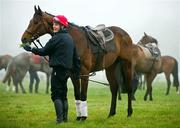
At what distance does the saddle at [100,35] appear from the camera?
10381mm

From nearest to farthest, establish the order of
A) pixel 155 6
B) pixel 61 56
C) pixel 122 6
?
pixel 61 56
pixel 122 6
pixel 155 6

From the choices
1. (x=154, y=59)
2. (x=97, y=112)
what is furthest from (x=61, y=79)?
(x=154, y=59)

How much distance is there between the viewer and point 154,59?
1864 cm

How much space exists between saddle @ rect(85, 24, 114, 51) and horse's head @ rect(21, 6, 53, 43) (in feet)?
2.49

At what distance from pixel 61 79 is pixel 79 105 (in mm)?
808

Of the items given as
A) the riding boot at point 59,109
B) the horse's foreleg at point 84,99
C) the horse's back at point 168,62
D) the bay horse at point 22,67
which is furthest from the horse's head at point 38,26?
the horse's back at point 168,62

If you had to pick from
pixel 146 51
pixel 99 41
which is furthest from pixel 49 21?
pixel 146 51

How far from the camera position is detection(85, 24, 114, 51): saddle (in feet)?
34.1

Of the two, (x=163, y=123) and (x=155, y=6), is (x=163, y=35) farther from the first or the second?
(x=163, y=123)

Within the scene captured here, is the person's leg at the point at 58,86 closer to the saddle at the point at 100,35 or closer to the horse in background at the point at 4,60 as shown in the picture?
the saddle at the point at 100,35

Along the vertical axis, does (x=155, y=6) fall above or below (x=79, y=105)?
above

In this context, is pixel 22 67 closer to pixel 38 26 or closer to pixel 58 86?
pixel 38 26

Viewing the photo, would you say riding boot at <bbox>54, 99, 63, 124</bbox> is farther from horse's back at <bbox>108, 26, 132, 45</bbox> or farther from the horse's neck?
horse's back at <bbox>108, 26, 132, 45</bbox>

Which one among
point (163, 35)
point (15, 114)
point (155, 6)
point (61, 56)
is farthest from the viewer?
point (163, 35)
